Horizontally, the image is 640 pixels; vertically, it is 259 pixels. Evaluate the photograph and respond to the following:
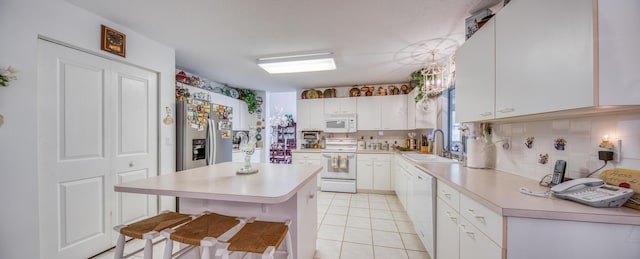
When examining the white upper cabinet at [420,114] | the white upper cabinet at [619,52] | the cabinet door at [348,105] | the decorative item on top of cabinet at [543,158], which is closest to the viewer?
the white upper cabinet at [619,52]

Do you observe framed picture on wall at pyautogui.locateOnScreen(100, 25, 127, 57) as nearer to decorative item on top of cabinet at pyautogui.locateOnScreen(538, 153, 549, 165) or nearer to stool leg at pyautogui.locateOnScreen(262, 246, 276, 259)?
stool leg at pyautogui.locateOnScreen(262, 246, 276, 259)

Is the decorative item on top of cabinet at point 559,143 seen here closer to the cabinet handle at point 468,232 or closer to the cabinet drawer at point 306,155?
the cabinet handle at point 468,232

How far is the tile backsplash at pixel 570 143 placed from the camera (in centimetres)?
100

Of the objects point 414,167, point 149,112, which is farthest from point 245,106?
point 414,167

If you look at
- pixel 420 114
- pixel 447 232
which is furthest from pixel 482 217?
pixel 420 114

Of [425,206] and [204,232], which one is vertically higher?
[204,232]

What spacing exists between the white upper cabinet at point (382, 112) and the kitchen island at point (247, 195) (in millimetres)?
2809

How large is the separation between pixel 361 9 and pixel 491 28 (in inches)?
38.4

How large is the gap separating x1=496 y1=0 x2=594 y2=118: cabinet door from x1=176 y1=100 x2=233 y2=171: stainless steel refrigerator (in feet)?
10.8

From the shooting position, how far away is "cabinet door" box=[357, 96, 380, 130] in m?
4.29

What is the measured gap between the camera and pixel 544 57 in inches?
41.4

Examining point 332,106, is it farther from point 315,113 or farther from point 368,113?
point 368,113

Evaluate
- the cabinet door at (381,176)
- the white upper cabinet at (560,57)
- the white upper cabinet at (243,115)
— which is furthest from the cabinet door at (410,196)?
the white upper cabinet at (243,115)

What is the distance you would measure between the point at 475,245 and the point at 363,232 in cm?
148
